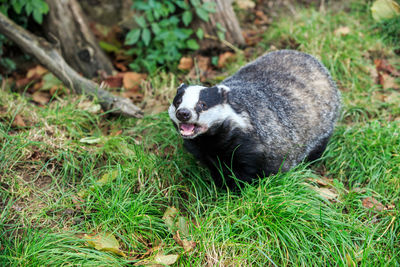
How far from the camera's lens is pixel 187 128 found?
9.89 feet

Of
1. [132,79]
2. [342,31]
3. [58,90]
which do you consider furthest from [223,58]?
[58,90]

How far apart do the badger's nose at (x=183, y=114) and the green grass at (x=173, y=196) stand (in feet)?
2.24

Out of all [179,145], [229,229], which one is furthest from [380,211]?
[179,145]

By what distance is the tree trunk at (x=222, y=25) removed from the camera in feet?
17.0

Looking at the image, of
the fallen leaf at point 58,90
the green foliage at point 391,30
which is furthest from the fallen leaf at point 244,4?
the fallen leaf at point 58,90

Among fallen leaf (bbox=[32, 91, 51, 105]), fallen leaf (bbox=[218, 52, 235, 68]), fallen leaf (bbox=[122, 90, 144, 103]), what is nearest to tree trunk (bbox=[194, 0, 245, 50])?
fallen leaf (bbox=[218, 52, 235, 68])

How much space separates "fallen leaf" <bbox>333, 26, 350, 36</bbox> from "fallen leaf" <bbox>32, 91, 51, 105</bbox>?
158 inches

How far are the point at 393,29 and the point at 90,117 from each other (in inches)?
172

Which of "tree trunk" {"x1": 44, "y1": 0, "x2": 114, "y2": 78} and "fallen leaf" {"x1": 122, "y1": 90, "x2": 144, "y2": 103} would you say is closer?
"fallen leaf" {"x1": 122, "y1": 90, "x2": 144, "y2": 103}

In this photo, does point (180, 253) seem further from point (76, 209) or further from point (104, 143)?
point (104, 143)

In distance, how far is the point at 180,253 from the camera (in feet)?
8.75

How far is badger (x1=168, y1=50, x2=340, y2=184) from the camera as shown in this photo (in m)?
3.04

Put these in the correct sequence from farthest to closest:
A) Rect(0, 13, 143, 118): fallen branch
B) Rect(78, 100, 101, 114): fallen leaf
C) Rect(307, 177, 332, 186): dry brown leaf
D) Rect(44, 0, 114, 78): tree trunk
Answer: Rect(44, 0, 114, 78): tree trunk, Rect(0, 13, 143, 118): fallen branch, Rect(78, 100, 101, 114): fallen leaf, Rect(307, 177, 332, 186): dry brown leaf

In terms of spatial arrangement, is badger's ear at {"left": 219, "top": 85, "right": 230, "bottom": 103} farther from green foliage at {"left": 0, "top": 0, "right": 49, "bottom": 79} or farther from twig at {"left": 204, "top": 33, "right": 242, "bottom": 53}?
green foliage at {"left": 0, "top": 0, "right": 49, "bottom": 79}
